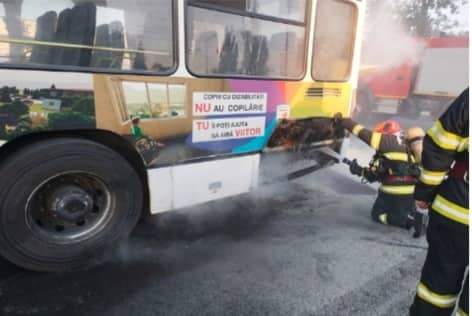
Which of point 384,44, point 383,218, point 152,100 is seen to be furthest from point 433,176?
point 384,44

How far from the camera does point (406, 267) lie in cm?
283

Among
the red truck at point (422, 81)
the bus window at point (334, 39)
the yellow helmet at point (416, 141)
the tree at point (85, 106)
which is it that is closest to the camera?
the tree at point (85, 106)

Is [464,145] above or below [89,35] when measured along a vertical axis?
below

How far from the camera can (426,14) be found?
1461 centimetres

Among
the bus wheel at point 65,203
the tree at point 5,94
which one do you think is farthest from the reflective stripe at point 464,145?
the tree at point 5,94

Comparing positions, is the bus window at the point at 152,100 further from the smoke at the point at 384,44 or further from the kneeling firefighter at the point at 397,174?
the smoke at the point at 384,44

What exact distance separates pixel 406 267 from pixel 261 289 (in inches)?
49.3

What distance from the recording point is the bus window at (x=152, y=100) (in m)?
2.59

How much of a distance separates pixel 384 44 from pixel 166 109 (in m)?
11.2

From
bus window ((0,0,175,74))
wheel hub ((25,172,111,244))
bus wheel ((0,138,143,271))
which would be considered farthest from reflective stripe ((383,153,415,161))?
wheel hub ((25,172,111,244))

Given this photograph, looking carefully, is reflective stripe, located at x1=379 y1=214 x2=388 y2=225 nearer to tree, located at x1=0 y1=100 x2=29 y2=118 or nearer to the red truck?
tree, located at x1=0 y1=100 x2=29 y2=118

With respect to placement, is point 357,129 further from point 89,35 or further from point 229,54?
point 89,35

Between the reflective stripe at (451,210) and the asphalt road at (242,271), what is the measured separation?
0.88m

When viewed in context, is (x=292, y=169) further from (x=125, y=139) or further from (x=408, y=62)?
(x=408, y=62)
